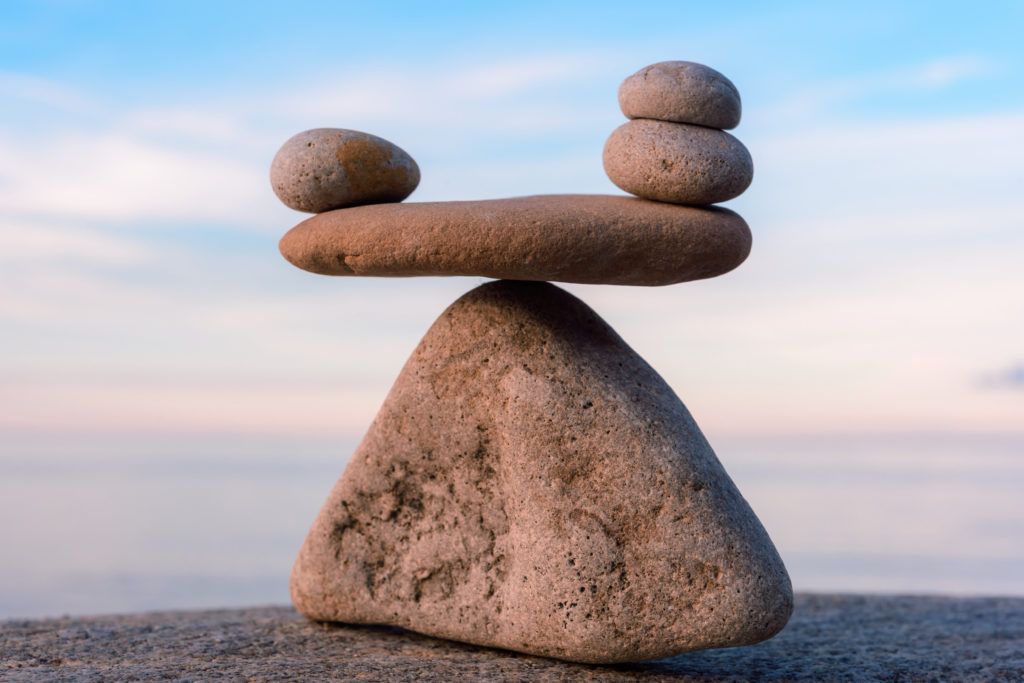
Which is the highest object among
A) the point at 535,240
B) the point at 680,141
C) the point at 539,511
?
A: the point at 680,141

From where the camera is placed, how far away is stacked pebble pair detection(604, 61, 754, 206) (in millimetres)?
5844

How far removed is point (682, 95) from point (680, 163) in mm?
399

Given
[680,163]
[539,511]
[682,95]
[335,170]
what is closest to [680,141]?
[680,163]

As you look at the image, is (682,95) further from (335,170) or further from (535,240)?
(335,170)

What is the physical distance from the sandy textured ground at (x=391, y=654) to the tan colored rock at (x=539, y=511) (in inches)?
8.5

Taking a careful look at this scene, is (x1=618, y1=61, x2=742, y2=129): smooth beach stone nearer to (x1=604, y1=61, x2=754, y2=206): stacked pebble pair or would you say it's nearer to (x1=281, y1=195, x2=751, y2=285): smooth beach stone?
(x1=604, y1=61, x2=754, y2=206): stacked pebble pair

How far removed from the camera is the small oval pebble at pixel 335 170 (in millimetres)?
6195

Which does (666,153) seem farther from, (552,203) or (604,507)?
(604,507)

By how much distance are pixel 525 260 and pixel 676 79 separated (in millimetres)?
1378

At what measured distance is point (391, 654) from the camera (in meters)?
6.14

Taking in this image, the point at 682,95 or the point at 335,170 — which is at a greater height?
the point at 682,95

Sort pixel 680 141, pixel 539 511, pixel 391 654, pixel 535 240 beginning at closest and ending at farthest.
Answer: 1. pixel 535 240
2. pixel 539 511
3. pixel 680 141
4. pixel 391 654

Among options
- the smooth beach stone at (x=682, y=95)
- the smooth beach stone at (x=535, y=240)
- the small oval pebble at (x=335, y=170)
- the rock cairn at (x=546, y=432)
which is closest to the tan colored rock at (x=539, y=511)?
the rock cairn at (x=546, y=432)

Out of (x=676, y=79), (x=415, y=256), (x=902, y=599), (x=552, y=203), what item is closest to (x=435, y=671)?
(x=415, y=256)
